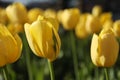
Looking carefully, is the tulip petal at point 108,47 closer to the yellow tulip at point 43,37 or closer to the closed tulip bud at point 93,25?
the yellow tulip at point 43,37

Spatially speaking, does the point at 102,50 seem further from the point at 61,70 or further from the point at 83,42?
the point at 83,42

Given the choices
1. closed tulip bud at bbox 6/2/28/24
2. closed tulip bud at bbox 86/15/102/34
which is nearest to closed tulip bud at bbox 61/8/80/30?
closed tulip bud at bbox 86/15/102/34

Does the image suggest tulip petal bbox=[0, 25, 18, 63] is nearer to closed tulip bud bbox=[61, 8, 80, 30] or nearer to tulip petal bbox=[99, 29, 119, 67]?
tulip petal bbox=[99, 29, 119, 67]

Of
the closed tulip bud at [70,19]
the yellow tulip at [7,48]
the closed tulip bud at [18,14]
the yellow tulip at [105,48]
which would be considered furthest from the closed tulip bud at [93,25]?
the yellow tulip at [7,48]

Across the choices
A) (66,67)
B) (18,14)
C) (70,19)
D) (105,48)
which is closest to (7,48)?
(105,48)

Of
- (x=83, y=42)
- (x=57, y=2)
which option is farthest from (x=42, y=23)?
(x=57, y=2)

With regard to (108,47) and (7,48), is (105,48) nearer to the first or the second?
(108,47)
